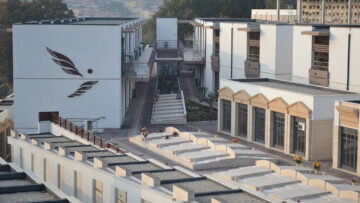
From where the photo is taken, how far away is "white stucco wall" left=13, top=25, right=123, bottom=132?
54.2m

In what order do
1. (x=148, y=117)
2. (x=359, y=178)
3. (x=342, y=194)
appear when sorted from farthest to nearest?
(x=148, y=117) < (x=359, y=178) < (x=342, y=194)

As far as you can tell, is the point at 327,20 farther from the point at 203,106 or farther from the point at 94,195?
the point at 94,195

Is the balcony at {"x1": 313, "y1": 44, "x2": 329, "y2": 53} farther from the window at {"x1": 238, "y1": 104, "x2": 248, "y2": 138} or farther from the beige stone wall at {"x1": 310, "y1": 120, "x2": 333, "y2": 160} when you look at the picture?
the beige stone wall at {"x1": 310, "y1": 120, "x2": 333, "y2": 160}

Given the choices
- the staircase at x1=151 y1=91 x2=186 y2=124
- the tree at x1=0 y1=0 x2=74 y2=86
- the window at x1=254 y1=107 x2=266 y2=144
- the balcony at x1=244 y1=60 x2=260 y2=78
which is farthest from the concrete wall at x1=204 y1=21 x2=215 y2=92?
the tree at x1=0 y1=0 x2=74 y2=86

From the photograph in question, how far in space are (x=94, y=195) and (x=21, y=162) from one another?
38.5ft

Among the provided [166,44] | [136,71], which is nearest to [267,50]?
[136,71]

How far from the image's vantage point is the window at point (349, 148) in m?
37.5

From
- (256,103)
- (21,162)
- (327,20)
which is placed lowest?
(21,162)

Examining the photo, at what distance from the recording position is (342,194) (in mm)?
30172

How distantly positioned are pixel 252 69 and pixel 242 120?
10.2 metres

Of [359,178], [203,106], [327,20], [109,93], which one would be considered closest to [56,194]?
[359,178]

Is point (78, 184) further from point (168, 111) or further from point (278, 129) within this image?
point (168, 111)

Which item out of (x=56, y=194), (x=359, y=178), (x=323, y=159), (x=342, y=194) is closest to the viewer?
(x=56, y=194)

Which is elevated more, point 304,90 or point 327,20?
point 327,20
